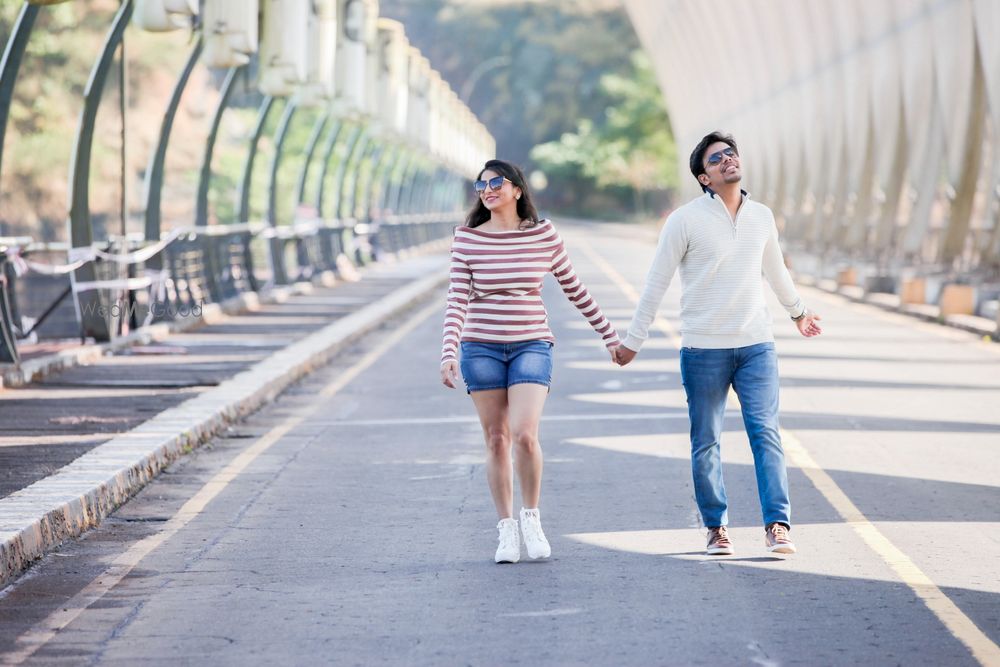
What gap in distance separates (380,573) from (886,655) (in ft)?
8.24

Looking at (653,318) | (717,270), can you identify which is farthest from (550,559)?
(717,270)

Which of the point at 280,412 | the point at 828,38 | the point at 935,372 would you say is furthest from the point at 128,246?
the point at 828,38

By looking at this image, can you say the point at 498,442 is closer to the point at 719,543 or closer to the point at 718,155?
the point at 719,543

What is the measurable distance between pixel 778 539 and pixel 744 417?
57 centimetres

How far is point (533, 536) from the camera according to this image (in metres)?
8.74

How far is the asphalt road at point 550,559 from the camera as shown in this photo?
707cm

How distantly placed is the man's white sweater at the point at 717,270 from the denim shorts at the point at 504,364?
42 centimetres

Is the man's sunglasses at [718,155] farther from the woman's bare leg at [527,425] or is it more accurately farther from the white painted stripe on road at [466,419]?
the white painted stripe on road at [466,419]

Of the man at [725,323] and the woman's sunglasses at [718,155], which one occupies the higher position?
the woman's sunglasses at [718,155]

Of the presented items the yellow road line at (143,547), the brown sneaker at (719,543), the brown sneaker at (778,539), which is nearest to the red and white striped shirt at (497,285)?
the brown sneaker at (719,543)

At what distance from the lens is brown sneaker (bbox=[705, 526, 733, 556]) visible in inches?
345

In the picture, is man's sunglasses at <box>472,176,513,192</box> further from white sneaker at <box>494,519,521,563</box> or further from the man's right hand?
white sneaker at <box>494,519,521,563</box>

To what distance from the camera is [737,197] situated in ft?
28.9

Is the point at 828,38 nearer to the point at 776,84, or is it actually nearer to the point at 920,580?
the point at 776,84
